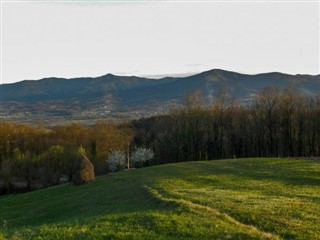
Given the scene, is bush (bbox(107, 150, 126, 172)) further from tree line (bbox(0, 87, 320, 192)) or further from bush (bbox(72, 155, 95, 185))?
bush (bbox(72, 155, 95, 185))

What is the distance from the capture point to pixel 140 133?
122 m

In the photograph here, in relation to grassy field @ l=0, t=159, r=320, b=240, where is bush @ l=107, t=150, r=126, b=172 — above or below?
below

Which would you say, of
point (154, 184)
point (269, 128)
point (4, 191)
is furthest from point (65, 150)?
point (154, 184)

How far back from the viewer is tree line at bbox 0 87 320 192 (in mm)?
97438

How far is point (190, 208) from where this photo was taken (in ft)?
79.4

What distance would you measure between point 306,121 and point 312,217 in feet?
261

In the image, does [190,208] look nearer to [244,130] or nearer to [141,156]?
[141,156]

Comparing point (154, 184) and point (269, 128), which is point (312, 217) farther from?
point (269, 128)

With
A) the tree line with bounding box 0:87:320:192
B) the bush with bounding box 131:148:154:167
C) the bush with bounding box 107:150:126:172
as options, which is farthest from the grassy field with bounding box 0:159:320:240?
the tree line with bounding box 0:87:320:192

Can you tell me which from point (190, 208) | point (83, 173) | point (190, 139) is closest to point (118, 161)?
point (190, 139)

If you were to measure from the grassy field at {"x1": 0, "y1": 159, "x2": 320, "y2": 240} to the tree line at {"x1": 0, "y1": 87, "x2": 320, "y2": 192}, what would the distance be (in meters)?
40.5

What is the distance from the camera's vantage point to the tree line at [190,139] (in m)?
97.4

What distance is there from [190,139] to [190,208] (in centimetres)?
8012

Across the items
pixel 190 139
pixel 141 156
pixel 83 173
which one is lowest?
pixel 141 156
